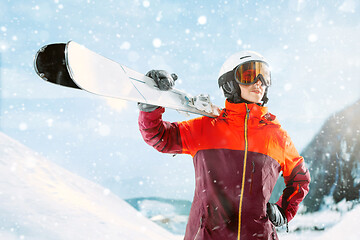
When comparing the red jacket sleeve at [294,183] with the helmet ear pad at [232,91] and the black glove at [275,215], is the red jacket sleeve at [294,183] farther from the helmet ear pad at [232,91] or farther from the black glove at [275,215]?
the helmet ear pad at [232,91]

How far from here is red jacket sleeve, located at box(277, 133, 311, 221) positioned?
2631 millimetres

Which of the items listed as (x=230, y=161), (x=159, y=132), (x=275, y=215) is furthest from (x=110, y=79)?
(x=275, y=215)

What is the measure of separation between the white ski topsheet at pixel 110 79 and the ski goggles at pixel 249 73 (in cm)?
69

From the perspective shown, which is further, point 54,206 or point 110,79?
point 54,206

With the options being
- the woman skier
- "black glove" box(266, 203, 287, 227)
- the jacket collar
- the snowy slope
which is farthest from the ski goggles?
the snowy slope

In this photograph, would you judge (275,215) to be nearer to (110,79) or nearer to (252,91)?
(252,91)

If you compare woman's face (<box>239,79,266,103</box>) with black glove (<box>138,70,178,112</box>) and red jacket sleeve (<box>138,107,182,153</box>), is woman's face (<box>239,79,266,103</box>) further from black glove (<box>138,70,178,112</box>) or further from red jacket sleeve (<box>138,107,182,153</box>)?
black glove (<box>138,70,178,112</box>)

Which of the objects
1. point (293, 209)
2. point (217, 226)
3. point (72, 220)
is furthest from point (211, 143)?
point (72, 220)

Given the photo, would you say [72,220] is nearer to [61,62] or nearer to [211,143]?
[211,143]

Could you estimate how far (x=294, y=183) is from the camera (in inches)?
104

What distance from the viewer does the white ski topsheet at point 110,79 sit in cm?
157

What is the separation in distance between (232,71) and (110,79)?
1266mm

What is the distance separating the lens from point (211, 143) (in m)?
2.34

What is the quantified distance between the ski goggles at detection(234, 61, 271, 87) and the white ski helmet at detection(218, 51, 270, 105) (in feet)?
0.14
